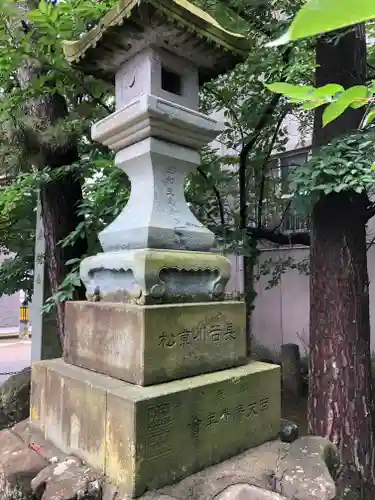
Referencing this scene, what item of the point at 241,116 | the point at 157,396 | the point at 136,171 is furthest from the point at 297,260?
the point at 157,396

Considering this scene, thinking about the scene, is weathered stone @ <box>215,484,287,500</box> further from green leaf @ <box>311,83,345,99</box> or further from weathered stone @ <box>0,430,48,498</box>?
green leaf @ <box>311,83,345,99</box>

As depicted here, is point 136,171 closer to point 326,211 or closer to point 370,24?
point 326,211

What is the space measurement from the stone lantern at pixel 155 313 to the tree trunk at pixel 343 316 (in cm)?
153

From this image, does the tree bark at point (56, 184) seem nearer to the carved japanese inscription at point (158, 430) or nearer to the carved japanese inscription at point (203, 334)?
the carved japanese inscription at point (203, 334)

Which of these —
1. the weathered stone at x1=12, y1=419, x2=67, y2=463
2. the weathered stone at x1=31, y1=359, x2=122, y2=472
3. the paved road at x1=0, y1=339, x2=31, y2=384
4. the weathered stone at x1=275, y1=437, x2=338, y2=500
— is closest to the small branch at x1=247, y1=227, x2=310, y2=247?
the weathered stone at x1=275, y1=437, x2=338, y2=500

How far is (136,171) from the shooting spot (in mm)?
2357

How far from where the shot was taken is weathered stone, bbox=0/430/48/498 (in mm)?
1829

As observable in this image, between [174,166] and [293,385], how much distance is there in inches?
207

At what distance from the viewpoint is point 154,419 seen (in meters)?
1.71

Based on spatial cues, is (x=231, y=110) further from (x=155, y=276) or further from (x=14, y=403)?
(x=14, y=403)

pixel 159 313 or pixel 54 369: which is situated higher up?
pixel 159 313

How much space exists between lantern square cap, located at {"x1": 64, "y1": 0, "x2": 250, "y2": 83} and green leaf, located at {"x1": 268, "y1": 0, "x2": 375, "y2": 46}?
5.62 ft

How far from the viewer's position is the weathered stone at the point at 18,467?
1829 mm

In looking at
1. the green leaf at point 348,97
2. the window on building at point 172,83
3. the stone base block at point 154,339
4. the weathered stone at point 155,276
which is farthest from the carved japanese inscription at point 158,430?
the window on building at point 172,83
